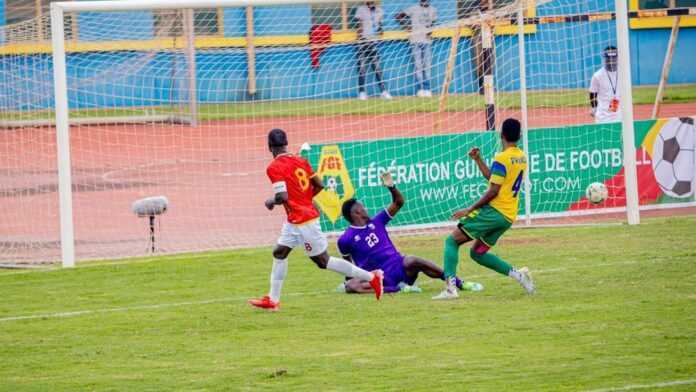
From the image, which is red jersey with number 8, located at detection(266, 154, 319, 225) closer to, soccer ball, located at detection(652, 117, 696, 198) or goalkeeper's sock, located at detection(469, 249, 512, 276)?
goalkeeper's sock, located at detection(469, 249, 512, 276)

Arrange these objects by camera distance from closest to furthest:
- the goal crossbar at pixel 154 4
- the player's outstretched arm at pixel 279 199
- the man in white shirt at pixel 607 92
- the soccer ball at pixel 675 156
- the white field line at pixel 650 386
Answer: the white field line at pixel 650 386 → the player's outstretched arm at pixel 279 199 → the goal crossbar at pixel 154 4 → the soccer ball at pixel 675 156 → the man in white shirt at pixel 607 92

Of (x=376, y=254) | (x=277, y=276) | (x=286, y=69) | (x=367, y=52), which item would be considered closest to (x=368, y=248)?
(x=376, y=254)

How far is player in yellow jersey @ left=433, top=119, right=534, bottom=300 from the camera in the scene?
1276cm

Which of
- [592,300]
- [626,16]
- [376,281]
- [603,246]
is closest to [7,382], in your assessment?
[376,281]

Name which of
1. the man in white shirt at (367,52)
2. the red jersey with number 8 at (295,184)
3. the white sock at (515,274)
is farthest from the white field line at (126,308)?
the man in white shirt at (367,52)

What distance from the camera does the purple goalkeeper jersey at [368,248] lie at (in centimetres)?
1376

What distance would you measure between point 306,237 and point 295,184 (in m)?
0.52

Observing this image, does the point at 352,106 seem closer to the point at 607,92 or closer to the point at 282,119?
the point at 282,119

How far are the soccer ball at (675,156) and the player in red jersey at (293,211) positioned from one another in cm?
847

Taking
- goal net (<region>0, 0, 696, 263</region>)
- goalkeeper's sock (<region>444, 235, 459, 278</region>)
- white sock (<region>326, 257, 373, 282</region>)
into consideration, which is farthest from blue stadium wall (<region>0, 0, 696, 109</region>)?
goalkeeper's sock (<region>444, 235, 459, 278</region>)

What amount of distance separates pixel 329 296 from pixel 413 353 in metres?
3.36

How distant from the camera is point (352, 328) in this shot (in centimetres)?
1170

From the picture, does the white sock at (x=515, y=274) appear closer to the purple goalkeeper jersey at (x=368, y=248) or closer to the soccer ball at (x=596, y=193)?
the purple goalkeeper jersey at (x=368, y=248)

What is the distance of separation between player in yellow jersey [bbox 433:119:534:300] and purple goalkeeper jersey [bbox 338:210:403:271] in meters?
0.95
